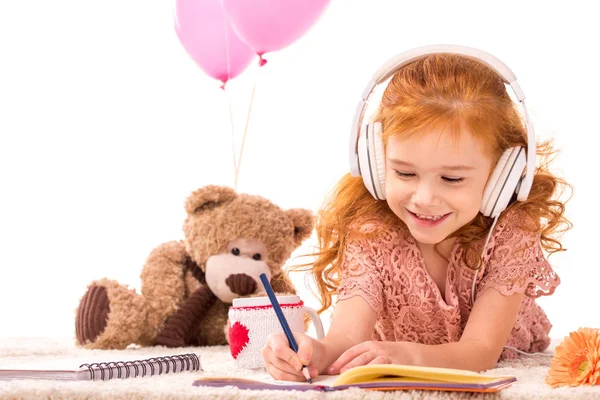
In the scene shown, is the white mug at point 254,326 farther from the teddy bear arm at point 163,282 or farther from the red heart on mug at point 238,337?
the teddy bear arm at point 163,282

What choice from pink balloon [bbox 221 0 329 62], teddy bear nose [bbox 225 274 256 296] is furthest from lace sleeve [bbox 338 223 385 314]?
pink balloon [bbox 221 0 329 62]

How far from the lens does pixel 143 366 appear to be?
99 centimetres

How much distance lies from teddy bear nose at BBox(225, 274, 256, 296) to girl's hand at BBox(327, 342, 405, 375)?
612 millimetres

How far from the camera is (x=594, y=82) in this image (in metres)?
2.35

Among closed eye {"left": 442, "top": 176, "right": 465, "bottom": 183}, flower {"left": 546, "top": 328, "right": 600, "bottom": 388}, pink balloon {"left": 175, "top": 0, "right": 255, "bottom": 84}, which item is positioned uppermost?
pink balloon {"left": 175, "top": 0, "right": 255, "bottom": 84}

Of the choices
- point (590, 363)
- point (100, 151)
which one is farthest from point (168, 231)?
point (590, 363)

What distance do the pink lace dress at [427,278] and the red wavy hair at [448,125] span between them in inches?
1.2

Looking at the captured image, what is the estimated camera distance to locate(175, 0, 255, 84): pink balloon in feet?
6.39

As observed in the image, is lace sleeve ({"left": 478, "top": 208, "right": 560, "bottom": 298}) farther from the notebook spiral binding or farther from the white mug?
the notebook spiral binding

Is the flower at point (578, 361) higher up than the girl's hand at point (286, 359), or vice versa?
the flower at point (578, 361)

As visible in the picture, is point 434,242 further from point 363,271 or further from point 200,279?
point 200,279

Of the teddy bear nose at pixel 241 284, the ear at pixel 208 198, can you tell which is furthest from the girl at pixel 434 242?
the ear at pixel 208 198

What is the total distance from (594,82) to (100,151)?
1551 mm

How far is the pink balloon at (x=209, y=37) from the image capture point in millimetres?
1946
